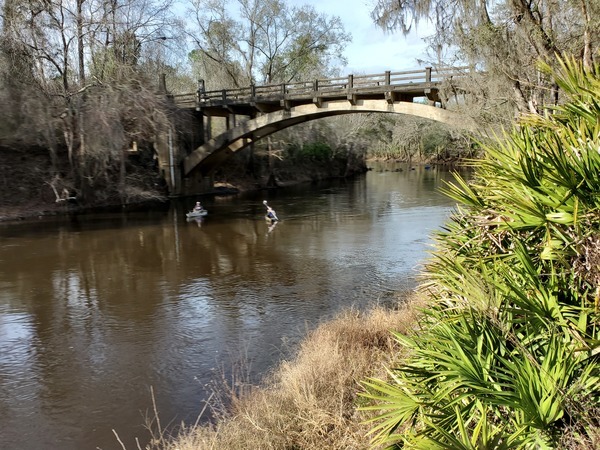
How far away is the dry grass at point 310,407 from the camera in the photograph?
4438 mm

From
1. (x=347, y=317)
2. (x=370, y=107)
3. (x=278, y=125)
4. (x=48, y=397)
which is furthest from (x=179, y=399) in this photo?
(x=278, y=125)

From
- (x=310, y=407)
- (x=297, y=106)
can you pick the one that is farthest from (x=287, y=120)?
(x=310, y=407)

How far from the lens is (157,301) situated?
11.1 meters

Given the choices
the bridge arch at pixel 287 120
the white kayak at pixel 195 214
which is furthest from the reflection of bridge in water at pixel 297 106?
the white kayak at pixel 195 214

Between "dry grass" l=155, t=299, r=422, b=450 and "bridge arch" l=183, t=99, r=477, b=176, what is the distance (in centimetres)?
1227

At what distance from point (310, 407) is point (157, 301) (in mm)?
7025

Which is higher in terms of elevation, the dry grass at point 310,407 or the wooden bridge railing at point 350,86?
the wooden bridge railing at point 350,86

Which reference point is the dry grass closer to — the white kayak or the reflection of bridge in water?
the reflection of bridge in water

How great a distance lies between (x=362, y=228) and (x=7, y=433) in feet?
50.0

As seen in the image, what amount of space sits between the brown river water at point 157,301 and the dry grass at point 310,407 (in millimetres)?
1239

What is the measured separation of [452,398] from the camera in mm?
3104

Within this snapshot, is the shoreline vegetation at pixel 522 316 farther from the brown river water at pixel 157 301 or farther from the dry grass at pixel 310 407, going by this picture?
the brown river water at pixel 157 301

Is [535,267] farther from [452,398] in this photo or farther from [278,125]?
[278,125]

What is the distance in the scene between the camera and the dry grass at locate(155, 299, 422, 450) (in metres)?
4.44
